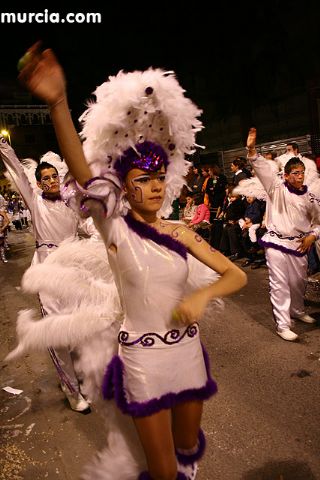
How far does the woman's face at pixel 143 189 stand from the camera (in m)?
2.03

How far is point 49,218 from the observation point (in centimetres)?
403

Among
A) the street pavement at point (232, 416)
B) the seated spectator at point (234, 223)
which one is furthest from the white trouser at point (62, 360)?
the seated spectator at point (234, 223)

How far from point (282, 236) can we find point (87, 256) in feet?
10.5

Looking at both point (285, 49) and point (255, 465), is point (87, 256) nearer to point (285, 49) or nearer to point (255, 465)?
point (255, 465)

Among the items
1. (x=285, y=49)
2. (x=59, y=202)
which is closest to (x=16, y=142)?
(x=285, y=49)

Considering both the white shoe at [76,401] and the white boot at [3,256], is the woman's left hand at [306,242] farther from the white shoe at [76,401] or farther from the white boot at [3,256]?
the white boot at [3,256]

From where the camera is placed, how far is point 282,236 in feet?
16.6

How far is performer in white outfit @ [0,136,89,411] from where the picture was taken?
12.7 feet

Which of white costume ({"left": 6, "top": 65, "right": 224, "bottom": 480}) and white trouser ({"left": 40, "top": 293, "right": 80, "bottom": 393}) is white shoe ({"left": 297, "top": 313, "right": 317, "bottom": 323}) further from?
white costume ({"left": 6, "top": 65, "right": 224, "bottom": 480})

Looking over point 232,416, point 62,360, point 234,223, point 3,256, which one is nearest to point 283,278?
point 232,416

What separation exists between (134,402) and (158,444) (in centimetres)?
22

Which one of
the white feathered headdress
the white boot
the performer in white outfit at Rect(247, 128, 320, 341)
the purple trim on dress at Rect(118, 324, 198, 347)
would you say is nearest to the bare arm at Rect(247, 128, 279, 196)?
the performer in white outfit at Rect(247, 128, 320, 341)

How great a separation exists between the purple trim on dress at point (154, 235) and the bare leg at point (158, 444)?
0.79m

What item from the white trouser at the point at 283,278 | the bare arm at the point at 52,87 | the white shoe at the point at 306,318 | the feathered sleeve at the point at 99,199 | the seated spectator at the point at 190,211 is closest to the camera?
the bare arm at the point at 52,87
